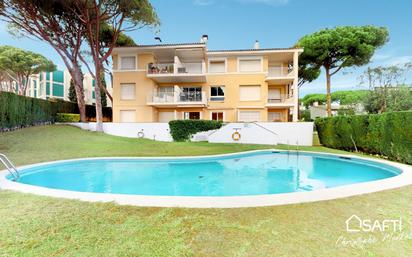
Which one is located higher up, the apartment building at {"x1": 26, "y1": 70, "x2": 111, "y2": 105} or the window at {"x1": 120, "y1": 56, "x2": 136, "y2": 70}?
the apartment building at {"x1": 26, "y1": 70, "x2": 111, "y2": 105}

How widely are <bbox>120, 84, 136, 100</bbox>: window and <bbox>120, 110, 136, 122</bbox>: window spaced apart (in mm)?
1611

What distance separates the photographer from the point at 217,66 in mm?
22375

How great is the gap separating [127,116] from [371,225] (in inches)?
877

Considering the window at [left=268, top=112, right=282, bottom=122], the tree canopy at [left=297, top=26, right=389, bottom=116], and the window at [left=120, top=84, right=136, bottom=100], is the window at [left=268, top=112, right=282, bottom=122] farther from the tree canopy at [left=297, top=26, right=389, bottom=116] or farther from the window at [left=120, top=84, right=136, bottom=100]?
the window at [left=120, top=84, right=136, bottom=100]

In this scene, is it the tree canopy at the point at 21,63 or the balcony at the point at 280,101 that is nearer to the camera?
the balcony at the point at 280,101

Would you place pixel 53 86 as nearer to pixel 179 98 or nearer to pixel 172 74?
pixel 172 74

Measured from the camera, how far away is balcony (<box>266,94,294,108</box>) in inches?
813

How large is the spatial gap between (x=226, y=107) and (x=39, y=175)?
57.4 feet

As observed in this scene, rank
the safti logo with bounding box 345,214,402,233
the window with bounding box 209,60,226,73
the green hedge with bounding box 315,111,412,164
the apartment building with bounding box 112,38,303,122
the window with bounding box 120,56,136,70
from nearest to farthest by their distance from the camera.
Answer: the safti logo with bounding box 345,214,402,233 → the green hedge with bounding box 315,111,412,164 → the apartment building with bounding box 112,38,303,122 → the window with bounding box 120,56,136,70 → the window with bounding box 209,60,226,73

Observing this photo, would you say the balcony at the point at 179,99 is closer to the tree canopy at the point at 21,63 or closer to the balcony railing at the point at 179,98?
the balcony railing at the point at 179,98

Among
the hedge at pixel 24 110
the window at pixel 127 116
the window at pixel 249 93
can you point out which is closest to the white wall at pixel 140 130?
the window at pixel 127 116

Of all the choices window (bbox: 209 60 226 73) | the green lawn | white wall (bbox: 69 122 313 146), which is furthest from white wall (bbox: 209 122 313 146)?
the green lawn

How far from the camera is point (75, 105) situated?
23328 mm

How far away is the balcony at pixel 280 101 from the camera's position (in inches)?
813
